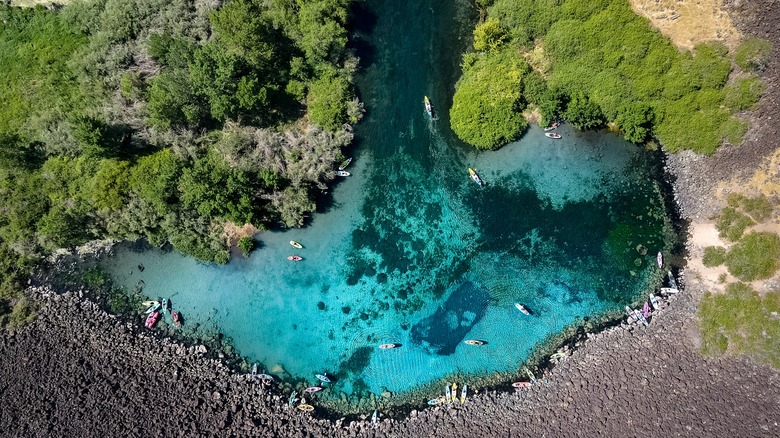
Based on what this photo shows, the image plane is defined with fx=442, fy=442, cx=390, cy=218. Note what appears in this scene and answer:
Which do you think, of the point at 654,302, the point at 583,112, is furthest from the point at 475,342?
the point at 583,112

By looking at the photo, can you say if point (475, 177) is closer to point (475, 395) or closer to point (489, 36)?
point (489, 36)

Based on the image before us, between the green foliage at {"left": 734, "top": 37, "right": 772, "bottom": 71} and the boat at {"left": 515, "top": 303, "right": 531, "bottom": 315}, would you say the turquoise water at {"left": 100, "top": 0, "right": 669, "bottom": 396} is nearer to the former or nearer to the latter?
the boat at {"left": 515, "top": 303, "right": 531, "bottom": 315}

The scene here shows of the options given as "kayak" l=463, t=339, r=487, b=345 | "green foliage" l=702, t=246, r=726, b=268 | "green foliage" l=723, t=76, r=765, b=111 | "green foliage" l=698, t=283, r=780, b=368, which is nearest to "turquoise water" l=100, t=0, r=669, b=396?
"kayak" l=463, t=339, r=487, b=345

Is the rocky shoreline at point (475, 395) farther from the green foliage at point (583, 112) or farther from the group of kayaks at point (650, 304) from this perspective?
the green foliage at point (583, 112)

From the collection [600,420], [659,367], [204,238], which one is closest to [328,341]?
[204,238]

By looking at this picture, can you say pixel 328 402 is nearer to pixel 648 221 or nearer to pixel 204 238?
pixel 204 238

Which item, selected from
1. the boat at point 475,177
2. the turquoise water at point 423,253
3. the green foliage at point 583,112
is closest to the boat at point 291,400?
the turquoise water at point 423,253
